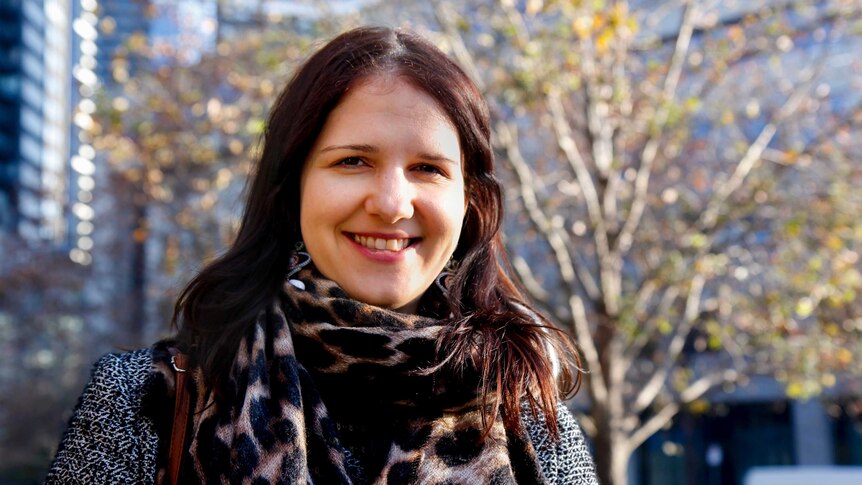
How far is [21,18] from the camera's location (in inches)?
2611

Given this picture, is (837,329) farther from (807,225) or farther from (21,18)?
(21,18)

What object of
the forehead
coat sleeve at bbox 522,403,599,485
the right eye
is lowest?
coat sleeve at bbox 522,403,599,485

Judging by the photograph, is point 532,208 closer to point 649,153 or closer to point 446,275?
point 649,153

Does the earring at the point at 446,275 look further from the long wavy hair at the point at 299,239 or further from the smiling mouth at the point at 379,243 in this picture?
the smiling mouth at the point at 379,243

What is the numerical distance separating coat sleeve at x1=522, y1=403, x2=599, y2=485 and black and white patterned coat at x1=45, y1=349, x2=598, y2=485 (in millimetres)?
743

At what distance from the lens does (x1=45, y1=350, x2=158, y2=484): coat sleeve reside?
180cm

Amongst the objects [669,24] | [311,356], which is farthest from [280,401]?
[669,24]

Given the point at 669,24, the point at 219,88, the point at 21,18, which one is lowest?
the point at 219,88

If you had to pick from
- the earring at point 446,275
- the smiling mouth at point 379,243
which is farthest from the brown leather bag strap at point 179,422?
the earring at point 446,275

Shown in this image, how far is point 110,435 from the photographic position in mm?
1817

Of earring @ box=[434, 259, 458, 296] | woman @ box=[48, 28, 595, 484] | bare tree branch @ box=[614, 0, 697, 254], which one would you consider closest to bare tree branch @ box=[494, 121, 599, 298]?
bare tree branch @ box=[614, 0, 697, 254]

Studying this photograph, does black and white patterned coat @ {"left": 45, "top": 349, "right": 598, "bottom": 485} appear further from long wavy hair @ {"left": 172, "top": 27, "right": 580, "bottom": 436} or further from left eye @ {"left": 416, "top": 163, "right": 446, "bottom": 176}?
left eye @ {"left": 416, "top": 163, "right": 446, "bottom": 176}

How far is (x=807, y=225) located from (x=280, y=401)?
24.7 feet

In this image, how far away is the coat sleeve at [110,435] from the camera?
180 centimetres
